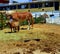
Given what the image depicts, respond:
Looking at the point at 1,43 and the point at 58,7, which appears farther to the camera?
the point at 58,7

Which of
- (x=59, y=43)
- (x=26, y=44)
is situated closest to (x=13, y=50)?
(x=26, y=44)

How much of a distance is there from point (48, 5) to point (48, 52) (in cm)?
4159

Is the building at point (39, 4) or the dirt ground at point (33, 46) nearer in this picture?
the dirt ground at point (33, 46)

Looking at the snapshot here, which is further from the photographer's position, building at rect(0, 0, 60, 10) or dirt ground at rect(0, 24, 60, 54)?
building at rect(0, 0, 60, 10)

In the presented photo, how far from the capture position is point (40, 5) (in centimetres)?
5116

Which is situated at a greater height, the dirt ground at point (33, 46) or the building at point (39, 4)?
the dirt ground at point (33, 46)

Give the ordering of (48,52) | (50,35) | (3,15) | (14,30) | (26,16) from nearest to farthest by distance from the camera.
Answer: (48,52) < (50,35) < (14,30) < (26,16) < (3,15)

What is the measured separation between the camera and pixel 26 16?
16.6 metres

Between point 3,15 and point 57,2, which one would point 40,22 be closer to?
point 3,15

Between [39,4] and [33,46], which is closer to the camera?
[33,46]

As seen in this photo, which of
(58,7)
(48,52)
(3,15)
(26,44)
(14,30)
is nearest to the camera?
(48,52)

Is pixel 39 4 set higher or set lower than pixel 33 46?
lower

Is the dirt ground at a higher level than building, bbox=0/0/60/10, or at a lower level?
higher

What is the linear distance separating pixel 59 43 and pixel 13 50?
97.2 inches
